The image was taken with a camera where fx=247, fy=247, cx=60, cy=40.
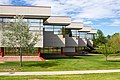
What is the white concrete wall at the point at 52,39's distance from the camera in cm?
5158

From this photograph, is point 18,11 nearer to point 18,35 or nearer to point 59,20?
point 18,35

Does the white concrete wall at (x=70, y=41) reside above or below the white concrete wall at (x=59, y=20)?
below

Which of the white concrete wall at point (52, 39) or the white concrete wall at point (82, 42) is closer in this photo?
the white concrete wall at point (52, 39)

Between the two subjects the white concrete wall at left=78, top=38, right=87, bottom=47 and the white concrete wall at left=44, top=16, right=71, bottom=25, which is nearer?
the white concrete wall at left=44, top=16, right=71, bottom=25

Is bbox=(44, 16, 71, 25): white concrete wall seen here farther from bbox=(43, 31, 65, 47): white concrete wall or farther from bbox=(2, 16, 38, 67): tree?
bbox=(2, 16, 38, 67): tree

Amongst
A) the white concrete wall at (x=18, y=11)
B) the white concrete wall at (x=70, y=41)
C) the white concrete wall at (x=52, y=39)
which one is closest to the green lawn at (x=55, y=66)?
the white concrete wall at (x=18, y=11)

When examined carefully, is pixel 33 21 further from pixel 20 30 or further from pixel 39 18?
pixel 20 30

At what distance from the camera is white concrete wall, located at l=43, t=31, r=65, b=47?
51584mm

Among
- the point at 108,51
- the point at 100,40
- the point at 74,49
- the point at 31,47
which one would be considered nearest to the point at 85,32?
the point at 74,49

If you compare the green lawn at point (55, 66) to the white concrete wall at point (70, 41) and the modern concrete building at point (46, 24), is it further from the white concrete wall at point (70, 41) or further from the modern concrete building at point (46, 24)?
the white concrete wall at point (70, 41)

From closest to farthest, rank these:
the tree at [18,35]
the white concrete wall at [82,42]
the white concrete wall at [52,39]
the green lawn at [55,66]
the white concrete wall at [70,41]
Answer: the green lawn at [55,66]
the tree at [18,35]
the white concrete wall at [52,39]
the white concrete wall at [70,41]
the white concrete wall at [82,42]

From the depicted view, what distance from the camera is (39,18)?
4328 centimetres

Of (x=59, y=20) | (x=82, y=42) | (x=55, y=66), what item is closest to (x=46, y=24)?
(x=59, y=20)

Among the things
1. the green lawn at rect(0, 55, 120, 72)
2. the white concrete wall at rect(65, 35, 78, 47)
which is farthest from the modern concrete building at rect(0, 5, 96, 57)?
the green lawn at rect(0, 55, 120, 72)
